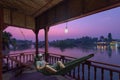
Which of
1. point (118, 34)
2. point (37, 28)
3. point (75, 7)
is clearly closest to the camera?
point (75, 7)

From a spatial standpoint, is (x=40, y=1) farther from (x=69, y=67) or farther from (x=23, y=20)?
(x=69, y=67)

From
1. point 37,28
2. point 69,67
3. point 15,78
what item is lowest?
point 15,78

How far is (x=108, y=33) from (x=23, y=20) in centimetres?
3687

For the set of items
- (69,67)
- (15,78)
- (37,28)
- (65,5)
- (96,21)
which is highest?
(96,21)

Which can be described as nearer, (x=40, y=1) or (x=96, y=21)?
(x=40, y=1)

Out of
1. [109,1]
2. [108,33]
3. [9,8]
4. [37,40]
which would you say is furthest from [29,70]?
[108,33]

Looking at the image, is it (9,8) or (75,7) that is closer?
(75,7)

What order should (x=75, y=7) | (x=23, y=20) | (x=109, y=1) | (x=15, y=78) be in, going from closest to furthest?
(x=109, y=1)
(x=75, y=7)
(x=15, y=78)
(x=23, y=20)

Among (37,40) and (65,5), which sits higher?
(65,5)

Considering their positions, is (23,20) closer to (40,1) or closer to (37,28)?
(37,28)

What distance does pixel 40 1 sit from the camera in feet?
16.0

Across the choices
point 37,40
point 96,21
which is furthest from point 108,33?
point 37,40

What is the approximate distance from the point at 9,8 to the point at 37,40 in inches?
111

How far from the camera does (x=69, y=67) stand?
10.9 ft
